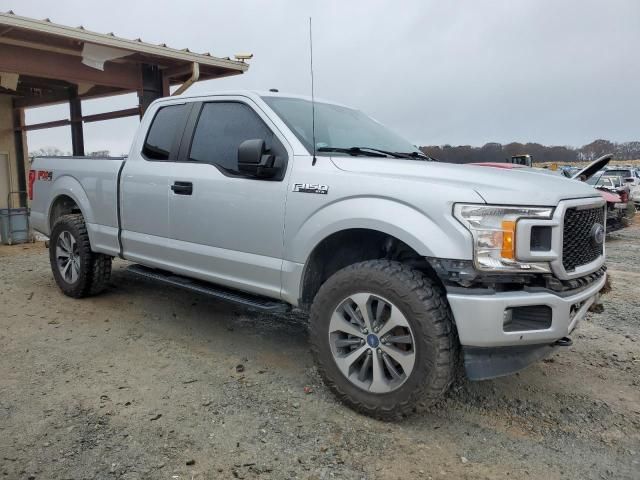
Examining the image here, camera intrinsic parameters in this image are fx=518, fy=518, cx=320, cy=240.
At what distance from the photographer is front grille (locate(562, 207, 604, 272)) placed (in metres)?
2.94

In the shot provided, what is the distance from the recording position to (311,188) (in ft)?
11.2

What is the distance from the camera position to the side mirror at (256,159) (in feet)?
11.3

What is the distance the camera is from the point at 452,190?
2838 millimetres

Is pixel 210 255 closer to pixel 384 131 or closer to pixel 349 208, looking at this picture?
pixel 349 208

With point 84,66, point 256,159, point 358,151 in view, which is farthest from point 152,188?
point 84,66

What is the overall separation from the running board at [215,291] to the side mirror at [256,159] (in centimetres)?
93

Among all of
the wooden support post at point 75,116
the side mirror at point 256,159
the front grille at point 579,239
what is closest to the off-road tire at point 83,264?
the side mirror at point 256,159

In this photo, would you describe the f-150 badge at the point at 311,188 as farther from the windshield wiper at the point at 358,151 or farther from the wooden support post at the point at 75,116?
the wooden support post at the point at 75,116

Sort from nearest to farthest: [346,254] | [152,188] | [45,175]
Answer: [346,254] → [152,188] → [45,175]

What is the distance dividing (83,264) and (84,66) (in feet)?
16.2

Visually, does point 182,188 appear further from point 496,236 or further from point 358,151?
point 496,236

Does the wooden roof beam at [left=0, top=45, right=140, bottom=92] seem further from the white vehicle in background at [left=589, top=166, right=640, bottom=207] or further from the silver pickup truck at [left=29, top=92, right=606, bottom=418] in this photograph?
the white vehicle in background at [left=589, top=166, right=640, bottom=207]

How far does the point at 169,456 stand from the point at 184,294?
3.42 meters

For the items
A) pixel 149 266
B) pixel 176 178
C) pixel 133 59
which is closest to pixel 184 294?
pixel 149 266
